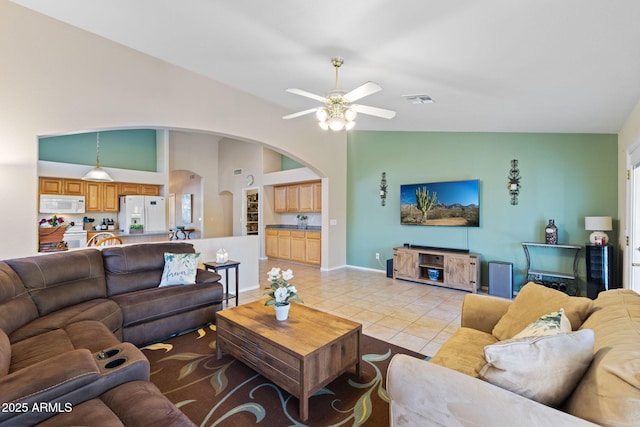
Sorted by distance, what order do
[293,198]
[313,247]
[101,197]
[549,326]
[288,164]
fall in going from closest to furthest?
[549,326]
[101,197]
[313,247]
[293,198]
[288,164]

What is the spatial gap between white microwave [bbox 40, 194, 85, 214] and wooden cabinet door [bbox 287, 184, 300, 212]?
185 inches

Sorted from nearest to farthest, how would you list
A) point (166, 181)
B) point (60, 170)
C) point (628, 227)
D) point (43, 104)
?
point (43, 104) → point (628, 227) → point (60, 170) → point (166, 181)

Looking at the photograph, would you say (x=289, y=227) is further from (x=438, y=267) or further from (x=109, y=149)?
(x=109, y=149)

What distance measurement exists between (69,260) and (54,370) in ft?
6.01

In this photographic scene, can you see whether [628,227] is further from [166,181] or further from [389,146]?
[166,181]

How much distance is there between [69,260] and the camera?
2.77 meters

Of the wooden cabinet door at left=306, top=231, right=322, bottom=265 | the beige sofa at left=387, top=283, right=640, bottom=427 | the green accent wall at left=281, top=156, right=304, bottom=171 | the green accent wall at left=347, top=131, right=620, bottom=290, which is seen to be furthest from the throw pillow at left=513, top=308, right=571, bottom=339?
the green accent wall at left=281, top=156, right=304, bottom=171

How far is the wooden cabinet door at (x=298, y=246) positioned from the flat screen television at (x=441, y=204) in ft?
8.42

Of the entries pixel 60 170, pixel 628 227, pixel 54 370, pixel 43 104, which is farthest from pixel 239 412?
pixel 60 170

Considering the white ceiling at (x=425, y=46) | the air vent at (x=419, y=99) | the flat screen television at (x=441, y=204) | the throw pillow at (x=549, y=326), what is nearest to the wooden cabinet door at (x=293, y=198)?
the flat screen television at (x=441, y=204)

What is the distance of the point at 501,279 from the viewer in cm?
456

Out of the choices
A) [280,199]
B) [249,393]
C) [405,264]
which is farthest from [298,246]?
[249,393]

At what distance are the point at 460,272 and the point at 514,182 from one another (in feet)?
5.67

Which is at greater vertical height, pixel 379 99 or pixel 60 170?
pixel 379 99
